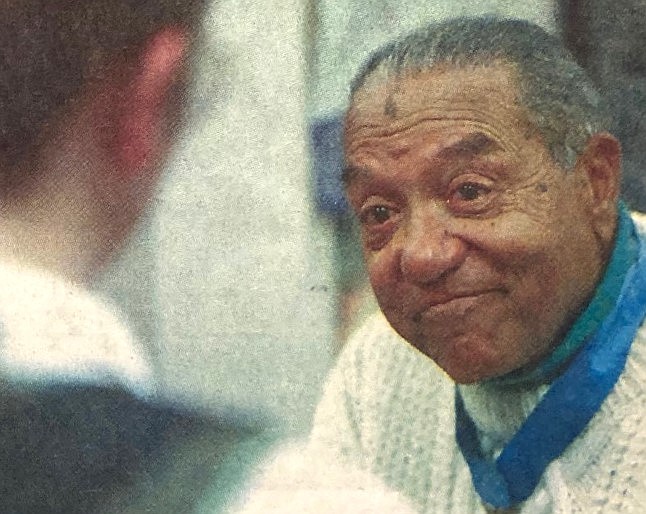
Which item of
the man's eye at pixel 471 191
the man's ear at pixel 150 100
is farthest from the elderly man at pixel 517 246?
the man's ear at pixel 150 100

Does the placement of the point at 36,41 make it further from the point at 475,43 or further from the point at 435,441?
the point at 435,441

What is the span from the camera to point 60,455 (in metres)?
0.73

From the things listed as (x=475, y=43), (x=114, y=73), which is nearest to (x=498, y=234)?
(x=475, y=43)

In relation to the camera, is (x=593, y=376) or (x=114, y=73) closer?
(x=593, y=376)

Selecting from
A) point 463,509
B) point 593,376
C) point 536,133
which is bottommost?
point 463,509

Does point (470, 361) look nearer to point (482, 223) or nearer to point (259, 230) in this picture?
point (482, 223)

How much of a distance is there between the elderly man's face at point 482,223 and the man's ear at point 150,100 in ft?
0.78

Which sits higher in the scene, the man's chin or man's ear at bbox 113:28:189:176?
man's ear at bbox 113:28:189:176

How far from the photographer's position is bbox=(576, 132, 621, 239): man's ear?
59 cm

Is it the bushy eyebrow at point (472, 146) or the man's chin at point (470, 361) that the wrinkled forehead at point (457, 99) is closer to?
the bushy eyebrow at point (472, 146)

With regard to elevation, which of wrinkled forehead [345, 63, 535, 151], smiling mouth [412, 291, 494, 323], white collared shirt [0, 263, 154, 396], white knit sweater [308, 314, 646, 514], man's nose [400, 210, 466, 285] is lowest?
white knit sweater [308, 314, 646, 514]

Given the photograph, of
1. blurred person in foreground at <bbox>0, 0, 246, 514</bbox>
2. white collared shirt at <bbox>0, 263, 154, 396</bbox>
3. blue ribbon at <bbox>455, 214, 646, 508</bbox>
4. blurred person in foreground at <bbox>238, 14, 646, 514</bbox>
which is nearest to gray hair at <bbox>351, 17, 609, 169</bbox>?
blurred person in foreground at <bbox>238, 14, 646, 514</bbox>

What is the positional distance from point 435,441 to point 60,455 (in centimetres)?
35

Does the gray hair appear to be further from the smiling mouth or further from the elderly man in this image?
the smiling mouth
